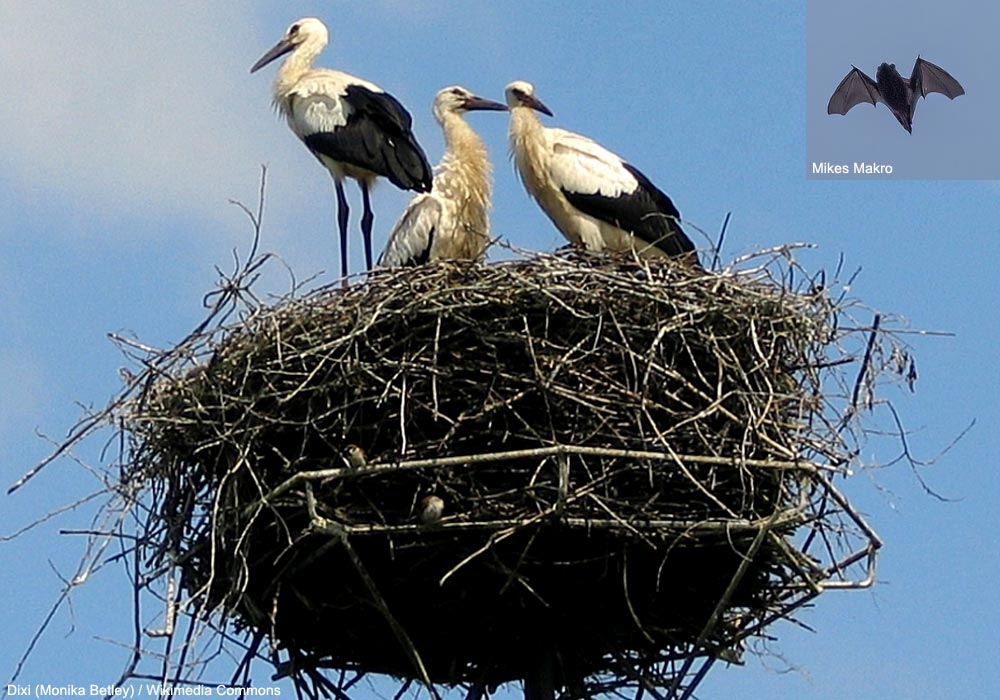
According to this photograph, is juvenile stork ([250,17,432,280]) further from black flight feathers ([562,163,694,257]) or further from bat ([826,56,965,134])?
bat ([826,56,965,134])

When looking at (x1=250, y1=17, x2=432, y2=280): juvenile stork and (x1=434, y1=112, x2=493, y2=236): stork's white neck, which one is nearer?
(x1=434, y1=112, x2=493, y2=236): stork's white neck

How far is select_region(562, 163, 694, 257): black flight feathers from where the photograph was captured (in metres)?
10.1

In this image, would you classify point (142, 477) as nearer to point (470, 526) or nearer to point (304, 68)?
point (470, 526)

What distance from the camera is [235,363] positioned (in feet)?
27.7

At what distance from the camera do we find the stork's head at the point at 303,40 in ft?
38.9

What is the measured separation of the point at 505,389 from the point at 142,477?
1327 millimetres

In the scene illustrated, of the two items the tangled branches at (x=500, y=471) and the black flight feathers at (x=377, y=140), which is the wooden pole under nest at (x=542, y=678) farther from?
the black flight feathers at (x=377, y=140)

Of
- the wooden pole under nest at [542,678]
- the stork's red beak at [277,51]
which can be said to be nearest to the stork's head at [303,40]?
Result: the stork's red beak at [277,51]

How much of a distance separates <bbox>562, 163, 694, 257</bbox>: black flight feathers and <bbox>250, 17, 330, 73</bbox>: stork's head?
7.11ft

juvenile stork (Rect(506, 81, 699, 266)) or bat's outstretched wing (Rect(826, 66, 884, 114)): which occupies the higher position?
bat's outstretched wing (Rect(826, 66, 884, 114))

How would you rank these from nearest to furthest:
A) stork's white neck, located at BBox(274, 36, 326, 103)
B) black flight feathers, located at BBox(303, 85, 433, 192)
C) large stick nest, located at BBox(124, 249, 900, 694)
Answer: large stick nest, located at BBox(124, 249, 900, 694) → black flight feathers, located at BBox(303, 85, 433, 192) → stork's white neck, located at BBox(274, 36, 326, 103)

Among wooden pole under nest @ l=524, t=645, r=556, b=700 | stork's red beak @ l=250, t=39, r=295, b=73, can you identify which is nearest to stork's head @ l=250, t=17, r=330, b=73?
stork's red beak @ l=250, t=39, r=295, b=73

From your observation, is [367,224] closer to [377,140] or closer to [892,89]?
[377,140]

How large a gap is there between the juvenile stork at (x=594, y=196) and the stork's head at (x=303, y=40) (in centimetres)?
175
